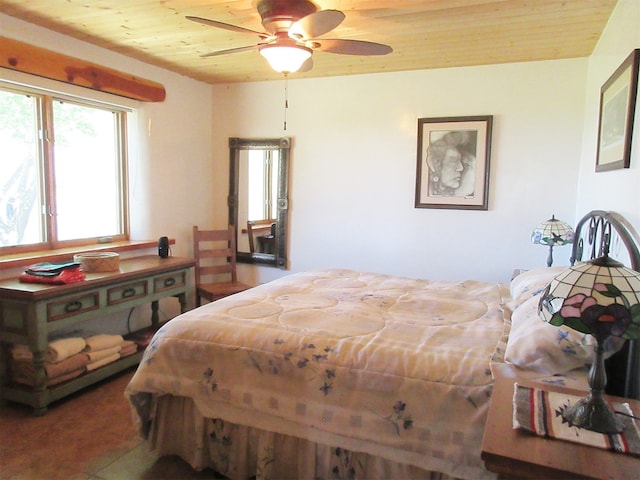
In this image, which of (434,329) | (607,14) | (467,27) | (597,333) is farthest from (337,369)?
(607,14)

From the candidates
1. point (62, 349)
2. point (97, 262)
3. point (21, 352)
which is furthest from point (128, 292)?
point (21, 352)

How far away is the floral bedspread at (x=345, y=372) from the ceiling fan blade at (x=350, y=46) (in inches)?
53.4

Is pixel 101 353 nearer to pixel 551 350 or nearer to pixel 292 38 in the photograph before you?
pixel 292 38

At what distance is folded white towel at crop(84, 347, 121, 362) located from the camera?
2775mm

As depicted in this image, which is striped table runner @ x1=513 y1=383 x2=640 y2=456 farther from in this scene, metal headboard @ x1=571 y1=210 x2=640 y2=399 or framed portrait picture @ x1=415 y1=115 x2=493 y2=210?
framed portrait picture @ x1=415 y1=115 x2=493 y2=210

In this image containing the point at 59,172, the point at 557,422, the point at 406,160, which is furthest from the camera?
the point at 406,160

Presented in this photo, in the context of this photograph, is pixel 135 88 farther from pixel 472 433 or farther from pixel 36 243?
pixel 472 433

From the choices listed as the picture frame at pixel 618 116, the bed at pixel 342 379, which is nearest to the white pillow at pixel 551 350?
the bed at pixel 342 379

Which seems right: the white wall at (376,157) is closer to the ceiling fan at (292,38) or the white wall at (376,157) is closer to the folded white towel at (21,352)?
the ceiling fan at (292,38)

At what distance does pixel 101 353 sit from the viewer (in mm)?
2848

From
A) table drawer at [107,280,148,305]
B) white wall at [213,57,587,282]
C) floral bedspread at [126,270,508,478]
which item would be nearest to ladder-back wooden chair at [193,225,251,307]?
white wall at [213,57,587,282]

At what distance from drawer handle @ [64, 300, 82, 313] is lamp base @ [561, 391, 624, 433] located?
8.35 feet

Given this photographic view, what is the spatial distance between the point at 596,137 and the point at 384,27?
1481 mm

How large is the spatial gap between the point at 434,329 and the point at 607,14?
6.76 feet
